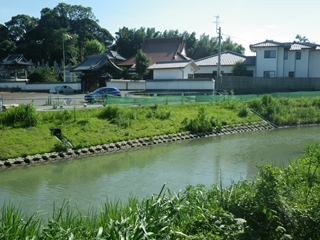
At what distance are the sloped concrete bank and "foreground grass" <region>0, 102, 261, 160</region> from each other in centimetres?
32

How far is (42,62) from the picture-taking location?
5706cm

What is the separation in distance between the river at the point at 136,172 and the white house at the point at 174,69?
21.4 metres

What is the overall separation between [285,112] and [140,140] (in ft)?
52.8

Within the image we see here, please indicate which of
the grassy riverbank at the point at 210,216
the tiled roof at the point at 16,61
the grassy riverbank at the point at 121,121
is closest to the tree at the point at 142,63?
the tiled roof at the point at 16,61

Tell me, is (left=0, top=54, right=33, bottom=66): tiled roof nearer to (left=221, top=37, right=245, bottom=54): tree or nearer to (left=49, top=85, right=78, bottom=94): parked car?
(left=49, top=85, right=78, bottom=94): parked car

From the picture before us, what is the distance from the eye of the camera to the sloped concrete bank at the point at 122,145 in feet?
49.1

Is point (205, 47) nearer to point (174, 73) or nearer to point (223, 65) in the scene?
point (223, 65)

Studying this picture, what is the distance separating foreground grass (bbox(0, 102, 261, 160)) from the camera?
53.1 feet

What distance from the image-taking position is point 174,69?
41750 millimetres

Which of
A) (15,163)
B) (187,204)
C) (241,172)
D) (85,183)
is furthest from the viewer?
(15,163)

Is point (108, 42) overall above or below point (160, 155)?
above

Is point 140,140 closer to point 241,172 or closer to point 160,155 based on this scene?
point 160,155

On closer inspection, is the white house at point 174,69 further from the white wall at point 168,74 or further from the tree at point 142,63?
the tree at point 142,63

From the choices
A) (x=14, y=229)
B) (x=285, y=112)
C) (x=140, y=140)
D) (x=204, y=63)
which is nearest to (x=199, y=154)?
(x=140, y=140)
